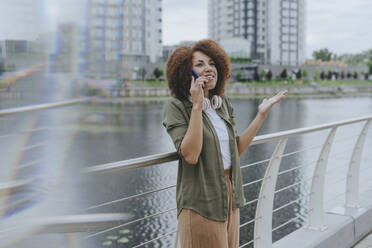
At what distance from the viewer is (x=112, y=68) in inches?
24.2

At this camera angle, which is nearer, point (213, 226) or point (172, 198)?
point (213, 226)

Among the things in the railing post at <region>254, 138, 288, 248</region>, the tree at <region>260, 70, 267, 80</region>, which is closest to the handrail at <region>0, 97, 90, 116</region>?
the railing post at <region>254, 138, 288, 248</region>

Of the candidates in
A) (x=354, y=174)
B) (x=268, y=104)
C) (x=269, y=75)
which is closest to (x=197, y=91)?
(x=268, y=104)

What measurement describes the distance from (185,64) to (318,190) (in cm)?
201

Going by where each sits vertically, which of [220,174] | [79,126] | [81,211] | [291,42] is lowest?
[220,174]

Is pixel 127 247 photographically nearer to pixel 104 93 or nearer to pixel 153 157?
pixel 153 157

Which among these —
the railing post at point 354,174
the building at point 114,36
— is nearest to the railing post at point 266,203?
the railing post at point 354,174

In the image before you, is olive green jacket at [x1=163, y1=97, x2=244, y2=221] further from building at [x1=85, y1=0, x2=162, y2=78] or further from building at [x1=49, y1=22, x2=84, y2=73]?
building at [x1=49, y1=22, x2=84, y2=73]

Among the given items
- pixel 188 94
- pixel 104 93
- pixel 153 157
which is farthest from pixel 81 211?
pixel 153 157

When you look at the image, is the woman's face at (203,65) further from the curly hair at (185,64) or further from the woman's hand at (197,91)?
the woman's hand at (197,91)

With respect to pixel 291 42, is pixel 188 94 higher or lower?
lower

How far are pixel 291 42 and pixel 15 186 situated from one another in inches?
3946

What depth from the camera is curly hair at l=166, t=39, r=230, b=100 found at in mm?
1691

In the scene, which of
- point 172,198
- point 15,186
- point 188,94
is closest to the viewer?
point 15,186
